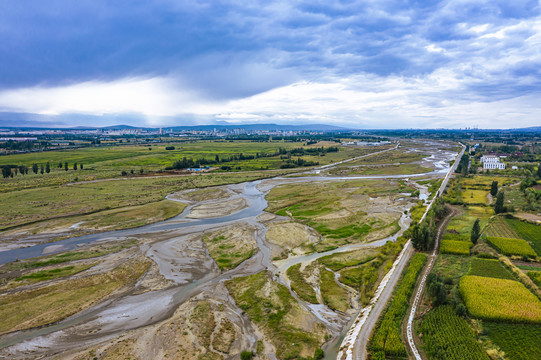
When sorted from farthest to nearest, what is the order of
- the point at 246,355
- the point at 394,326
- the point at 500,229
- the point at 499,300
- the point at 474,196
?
1. the point at 474,196
2. the point at 500,229
3. the point at 499,300
4. the point at 394,326
5. the point at 246,355

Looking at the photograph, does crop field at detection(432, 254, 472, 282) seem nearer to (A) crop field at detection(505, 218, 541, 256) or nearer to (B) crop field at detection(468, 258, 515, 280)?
(B) crop field at detection(468, 258, 515, 280)

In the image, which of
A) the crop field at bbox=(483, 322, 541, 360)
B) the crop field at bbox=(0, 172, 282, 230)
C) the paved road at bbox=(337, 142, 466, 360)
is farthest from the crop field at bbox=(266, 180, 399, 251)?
the crop field at bbox=(0, 172, 282, 230)

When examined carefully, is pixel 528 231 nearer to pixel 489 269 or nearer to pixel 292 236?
pixel 489 269

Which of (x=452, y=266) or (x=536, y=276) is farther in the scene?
(x=452, y=266)

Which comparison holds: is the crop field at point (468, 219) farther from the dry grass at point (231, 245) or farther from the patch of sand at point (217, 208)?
the patch of sand at point (217, 208)

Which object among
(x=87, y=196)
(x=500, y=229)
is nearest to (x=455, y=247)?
(x=500, y=229)

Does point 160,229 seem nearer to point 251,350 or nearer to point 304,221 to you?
point 304,221

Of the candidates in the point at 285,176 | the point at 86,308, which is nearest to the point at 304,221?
the point at 86,308
